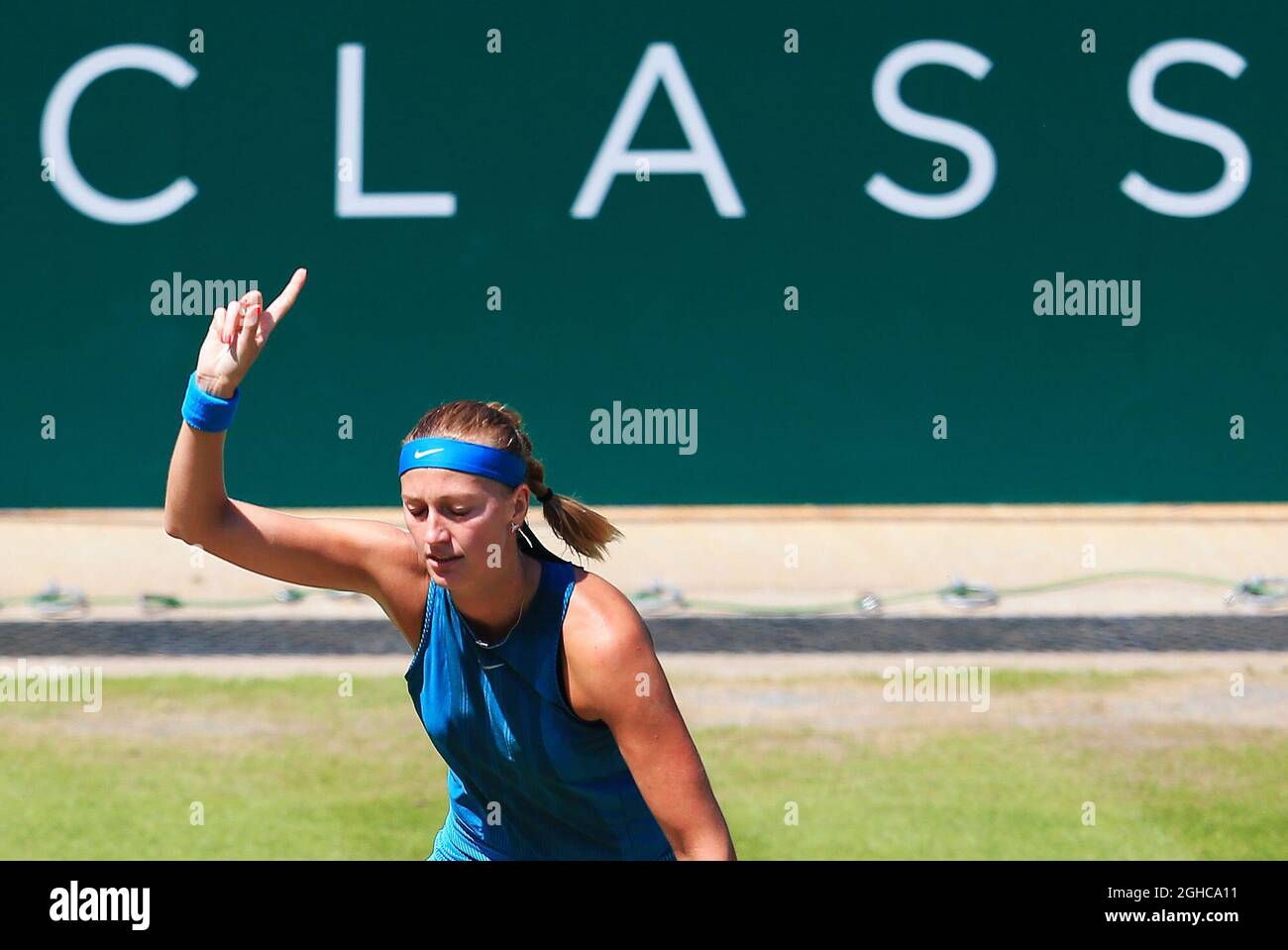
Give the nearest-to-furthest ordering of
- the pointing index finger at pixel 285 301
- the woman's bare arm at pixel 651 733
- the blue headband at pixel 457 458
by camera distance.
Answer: the woman's bare arm at pixel 651 733 → the blue headband at pixel 457 458 → the pointing index finger at pixel 285 301

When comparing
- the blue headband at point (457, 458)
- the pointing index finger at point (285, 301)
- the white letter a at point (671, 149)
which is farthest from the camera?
the white letter a at point (671, 149)

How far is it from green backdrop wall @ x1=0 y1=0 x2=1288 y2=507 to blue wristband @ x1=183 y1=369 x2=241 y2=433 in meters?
9.33

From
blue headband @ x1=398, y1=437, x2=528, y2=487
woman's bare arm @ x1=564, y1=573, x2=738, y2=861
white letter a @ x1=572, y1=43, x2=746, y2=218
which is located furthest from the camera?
white letter a @ x1=572, y1=43, x2=746, y2=218

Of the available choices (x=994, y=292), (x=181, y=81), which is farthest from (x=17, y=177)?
(x=994, y=292)

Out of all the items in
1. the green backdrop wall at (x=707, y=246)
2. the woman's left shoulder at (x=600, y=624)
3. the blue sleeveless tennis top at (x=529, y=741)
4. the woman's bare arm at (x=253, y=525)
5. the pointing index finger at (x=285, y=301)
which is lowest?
the blue sleeveless tennis top at (x=529, y=741)

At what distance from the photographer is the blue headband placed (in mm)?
3693

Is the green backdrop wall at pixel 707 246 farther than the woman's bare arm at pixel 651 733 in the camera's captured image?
Yes

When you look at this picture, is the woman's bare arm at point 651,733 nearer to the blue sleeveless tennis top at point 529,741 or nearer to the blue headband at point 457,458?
Answer: the blue sleeveless tennis top at point 529,741

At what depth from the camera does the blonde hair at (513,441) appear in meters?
3.76

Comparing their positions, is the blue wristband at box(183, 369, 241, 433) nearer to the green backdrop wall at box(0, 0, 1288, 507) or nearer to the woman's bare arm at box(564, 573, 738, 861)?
the woman's bare arm at box(564, 573, 738, 861)

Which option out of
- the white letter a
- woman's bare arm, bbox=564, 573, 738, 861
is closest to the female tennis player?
woman's bare arm, bbox=564, 573, 738, 861

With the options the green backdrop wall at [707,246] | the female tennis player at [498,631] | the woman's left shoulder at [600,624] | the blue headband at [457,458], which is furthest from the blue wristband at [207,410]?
the green backdrop wall at [707,246]

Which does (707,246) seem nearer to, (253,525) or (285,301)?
(285,301)
